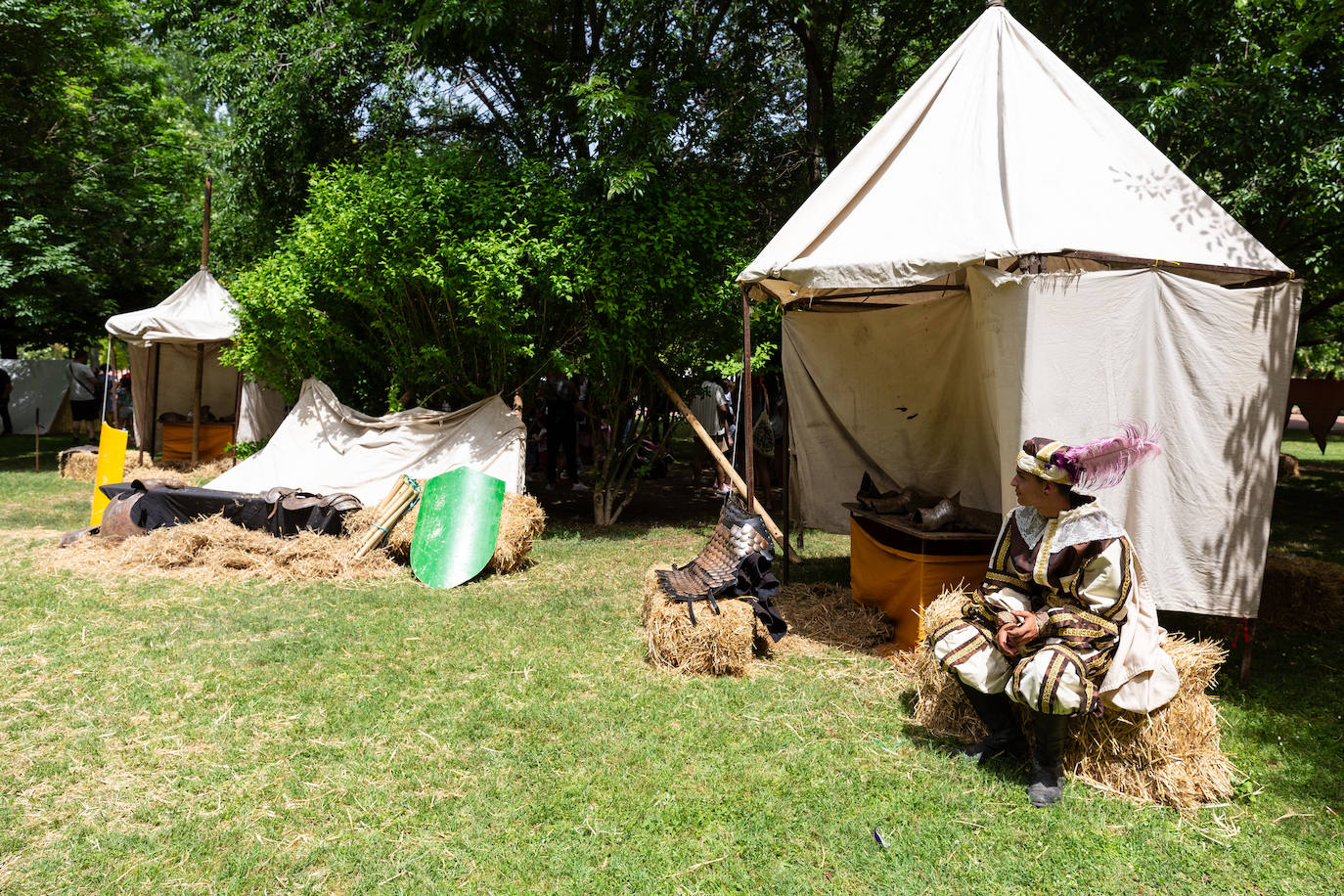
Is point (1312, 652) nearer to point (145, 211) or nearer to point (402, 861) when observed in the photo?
point (402, 861)

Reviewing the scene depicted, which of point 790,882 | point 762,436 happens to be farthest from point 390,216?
point 790,882

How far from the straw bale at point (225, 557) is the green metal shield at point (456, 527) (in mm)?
412

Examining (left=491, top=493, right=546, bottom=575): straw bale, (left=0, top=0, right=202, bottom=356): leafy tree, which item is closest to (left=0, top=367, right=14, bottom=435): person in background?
(left=0, top=0, right=202, bottom=356): leafy tree

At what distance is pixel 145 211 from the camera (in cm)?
1558

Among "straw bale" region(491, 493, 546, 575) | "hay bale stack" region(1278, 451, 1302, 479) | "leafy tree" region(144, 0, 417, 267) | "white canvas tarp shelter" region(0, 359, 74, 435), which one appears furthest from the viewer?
"white canvas tarp shelter" region(0, 359, 74, 435)

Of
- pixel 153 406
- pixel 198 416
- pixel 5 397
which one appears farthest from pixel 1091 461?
pixel 5 397

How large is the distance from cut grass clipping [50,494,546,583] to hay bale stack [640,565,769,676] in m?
2.59

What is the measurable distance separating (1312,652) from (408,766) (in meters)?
5.50

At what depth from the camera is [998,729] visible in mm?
3812

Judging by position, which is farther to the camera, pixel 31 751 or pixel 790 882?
pixel 31 751

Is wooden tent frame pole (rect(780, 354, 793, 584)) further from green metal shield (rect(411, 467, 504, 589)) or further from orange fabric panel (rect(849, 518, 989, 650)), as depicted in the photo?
green metal shield (rect(411, 467, 504, 589))

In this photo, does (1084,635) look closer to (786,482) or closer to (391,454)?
(786,482)

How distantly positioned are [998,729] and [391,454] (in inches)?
267

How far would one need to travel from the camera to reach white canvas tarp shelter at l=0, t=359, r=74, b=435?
20422 mm
